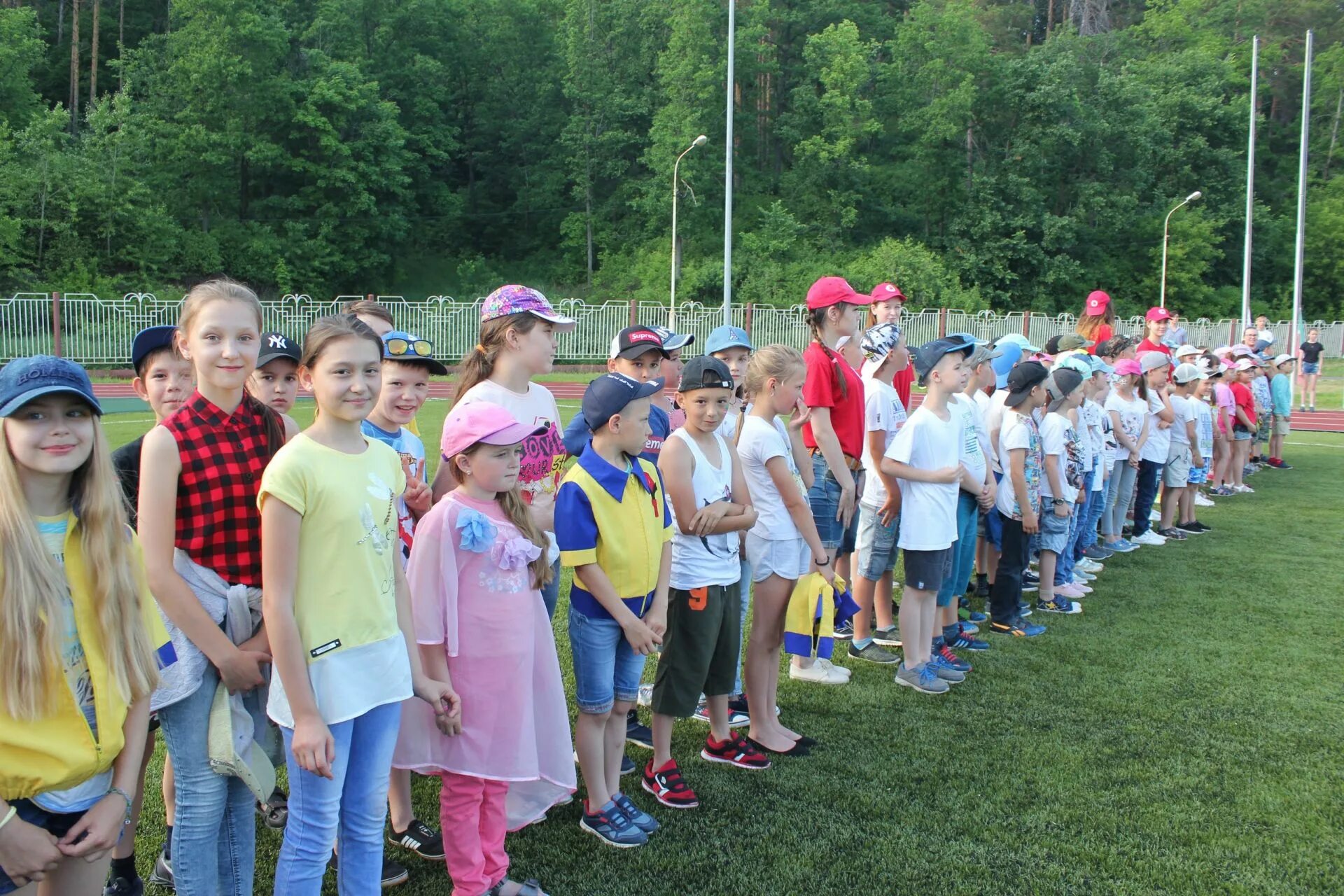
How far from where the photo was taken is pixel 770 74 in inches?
2157

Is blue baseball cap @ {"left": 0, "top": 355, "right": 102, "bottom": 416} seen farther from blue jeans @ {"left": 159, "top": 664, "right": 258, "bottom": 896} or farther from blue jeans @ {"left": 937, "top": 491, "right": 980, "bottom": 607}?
blue jeans @ {"left": 937, "top": 491, "right": 980, "bottom": 607}

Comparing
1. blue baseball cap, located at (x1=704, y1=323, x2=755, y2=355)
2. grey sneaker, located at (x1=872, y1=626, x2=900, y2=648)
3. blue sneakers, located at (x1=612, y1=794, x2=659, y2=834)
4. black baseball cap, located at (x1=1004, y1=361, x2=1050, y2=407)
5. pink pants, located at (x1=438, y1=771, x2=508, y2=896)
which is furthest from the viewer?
black baseball cap, located at (x1=1004, y1=361, x2=1050, y2=407)

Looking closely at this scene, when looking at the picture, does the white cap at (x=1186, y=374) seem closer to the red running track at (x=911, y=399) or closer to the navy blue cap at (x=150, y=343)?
the red running track at (x=911, y=399)

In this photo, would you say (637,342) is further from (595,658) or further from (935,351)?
(935,351)

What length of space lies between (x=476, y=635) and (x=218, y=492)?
91 centimetres

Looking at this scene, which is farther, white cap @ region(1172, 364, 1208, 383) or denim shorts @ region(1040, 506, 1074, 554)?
white cap @ region(1172, 364, 1208, 383)

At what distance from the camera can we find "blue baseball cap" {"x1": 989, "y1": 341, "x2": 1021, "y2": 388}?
24.9ft

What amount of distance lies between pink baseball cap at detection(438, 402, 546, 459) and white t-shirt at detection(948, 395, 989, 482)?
10.8ft

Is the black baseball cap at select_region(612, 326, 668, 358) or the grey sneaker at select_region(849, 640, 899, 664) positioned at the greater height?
the black baseball cap at select_region(612, 326, 668, 358)

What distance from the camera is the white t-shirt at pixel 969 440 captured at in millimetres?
5703

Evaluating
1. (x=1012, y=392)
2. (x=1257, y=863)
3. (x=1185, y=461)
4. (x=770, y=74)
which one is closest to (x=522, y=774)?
(x=1257, y=863)

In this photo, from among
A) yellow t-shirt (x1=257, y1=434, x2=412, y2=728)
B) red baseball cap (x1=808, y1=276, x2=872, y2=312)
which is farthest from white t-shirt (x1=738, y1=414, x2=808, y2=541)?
yellow t-shirt (x1=257, y1=434, x2=412, y2=728)

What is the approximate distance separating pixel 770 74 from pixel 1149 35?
93.9ft

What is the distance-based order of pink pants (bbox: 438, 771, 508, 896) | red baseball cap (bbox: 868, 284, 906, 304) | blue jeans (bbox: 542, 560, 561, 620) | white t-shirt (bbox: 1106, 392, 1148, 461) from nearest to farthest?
pink pants (bbox: 438, 771, 508, 896)
blue jeans (bbox: 542, 560, 561, 620)
red baseball cap (bbox: 868, 284, 906, 304)
white t-shirt (bbox: 1106, 392, 1148, 461)
